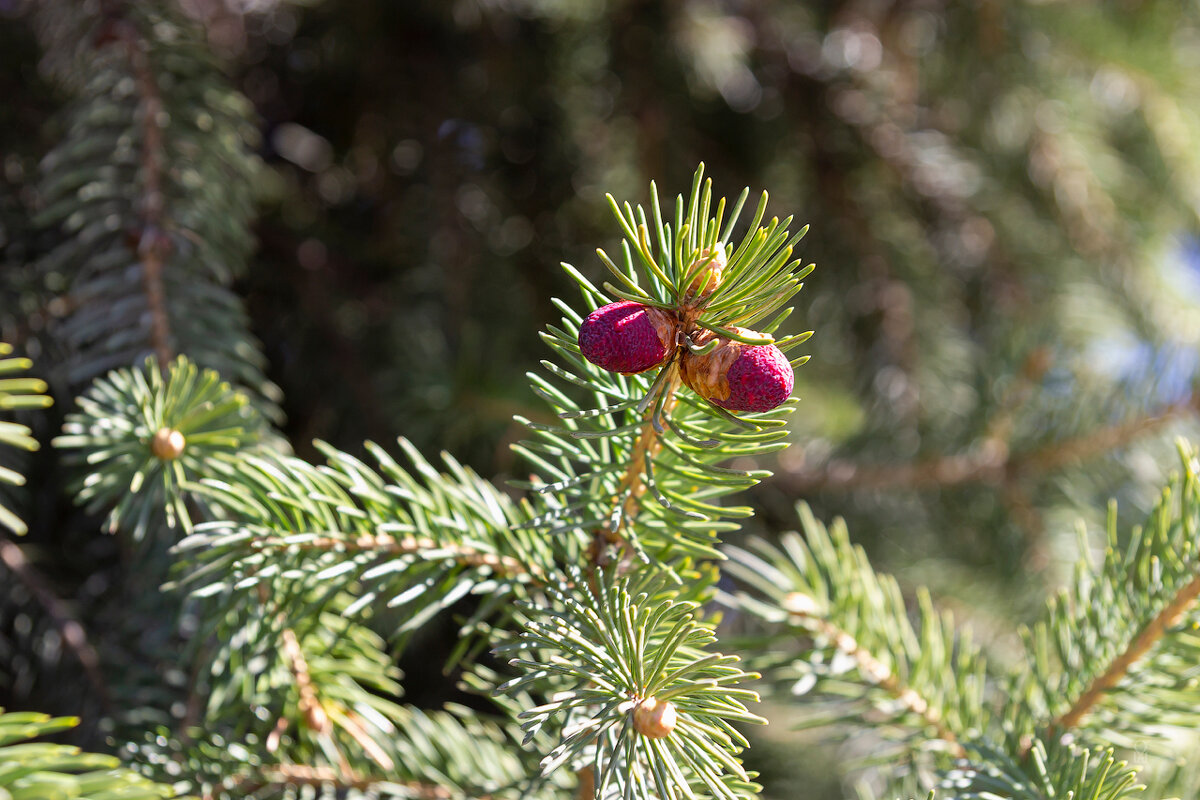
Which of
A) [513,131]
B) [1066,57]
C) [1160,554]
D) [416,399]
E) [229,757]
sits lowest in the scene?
[229,757]

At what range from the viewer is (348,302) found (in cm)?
74

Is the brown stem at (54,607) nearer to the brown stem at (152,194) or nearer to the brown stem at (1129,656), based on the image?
the brown stem at (152,194)

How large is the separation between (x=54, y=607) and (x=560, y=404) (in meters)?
0.36

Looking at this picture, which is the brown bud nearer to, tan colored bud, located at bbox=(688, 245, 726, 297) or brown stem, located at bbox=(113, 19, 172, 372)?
tan colored bud, located at bbox=(688, 245, 726, 297)

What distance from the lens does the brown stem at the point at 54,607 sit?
1.55 feet

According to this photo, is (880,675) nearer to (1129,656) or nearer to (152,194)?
(1129,656)

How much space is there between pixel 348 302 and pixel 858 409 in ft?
1.80

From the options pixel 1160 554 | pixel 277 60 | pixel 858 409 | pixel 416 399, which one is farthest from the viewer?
pixel 858 409

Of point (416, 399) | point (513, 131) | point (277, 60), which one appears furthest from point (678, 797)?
point (277, 60)

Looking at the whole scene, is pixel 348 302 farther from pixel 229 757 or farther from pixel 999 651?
pixel 999 651

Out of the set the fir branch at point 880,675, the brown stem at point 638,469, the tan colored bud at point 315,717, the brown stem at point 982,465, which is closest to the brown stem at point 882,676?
the fir branch at point 880,675

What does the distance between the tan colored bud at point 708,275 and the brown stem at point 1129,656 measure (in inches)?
10.4

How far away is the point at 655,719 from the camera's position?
0.28 meters

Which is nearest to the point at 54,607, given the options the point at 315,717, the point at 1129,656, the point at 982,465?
the point at 315,717
